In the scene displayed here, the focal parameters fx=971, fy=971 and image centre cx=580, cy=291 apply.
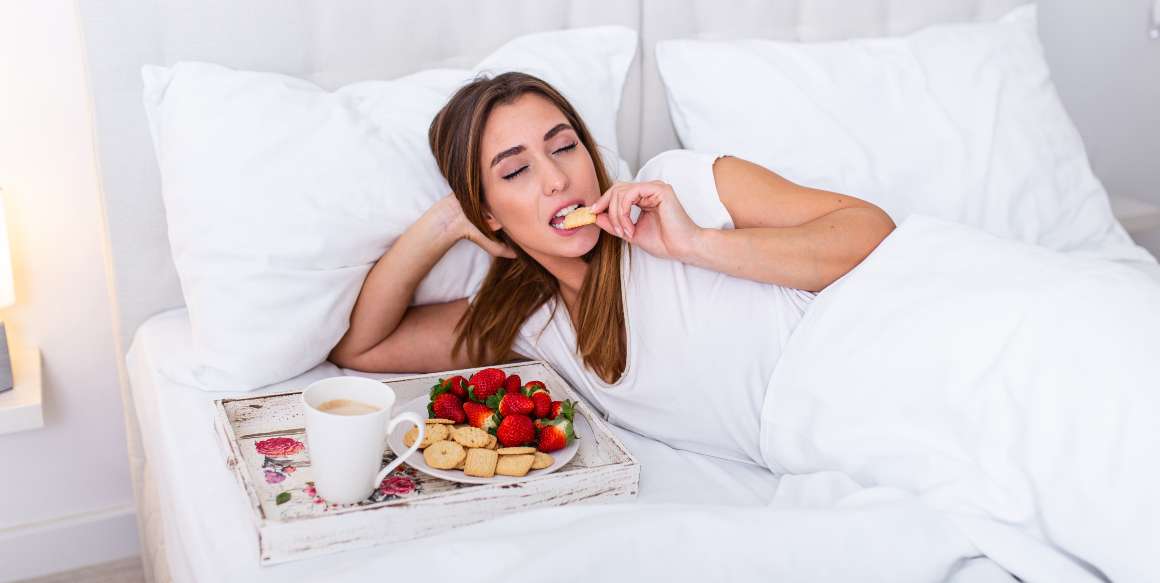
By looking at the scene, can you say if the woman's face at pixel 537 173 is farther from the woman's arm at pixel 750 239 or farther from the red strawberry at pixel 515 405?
the red strawberry at pixel 515 405

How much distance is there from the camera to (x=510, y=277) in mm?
1580

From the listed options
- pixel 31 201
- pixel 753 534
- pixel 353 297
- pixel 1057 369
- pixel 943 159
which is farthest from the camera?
pixel 943 159

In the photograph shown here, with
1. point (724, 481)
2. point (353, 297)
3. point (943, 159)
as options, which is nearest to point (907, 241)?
point (724, 481)

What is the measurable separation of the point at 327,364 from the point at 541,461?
0.56 m

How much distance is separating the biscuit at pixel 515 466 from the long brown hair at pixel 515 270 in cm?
36

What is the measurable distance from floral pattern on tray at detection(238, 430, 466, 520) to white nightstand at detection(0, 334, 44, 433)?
0.61 m

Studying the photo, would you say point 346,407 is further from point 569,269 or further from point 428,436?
point 569,269

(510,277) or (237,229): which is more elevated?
(237,229)

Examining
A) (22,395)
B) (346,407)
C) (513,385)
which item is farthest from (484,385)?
(22,395)

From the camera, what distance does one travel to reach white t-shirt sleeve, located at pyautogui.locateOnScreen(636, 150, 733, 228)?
1433mm

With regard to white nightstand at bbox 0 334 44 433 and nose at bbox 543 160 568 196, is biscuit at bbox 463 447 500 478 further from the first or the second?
white nightstand at bbox 0 334 44 433

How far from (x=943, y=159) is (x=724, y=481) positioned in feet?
2.82

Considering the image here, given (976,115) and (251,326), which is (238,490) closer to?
(251,326)

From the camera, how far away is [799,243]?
1.35 meters
